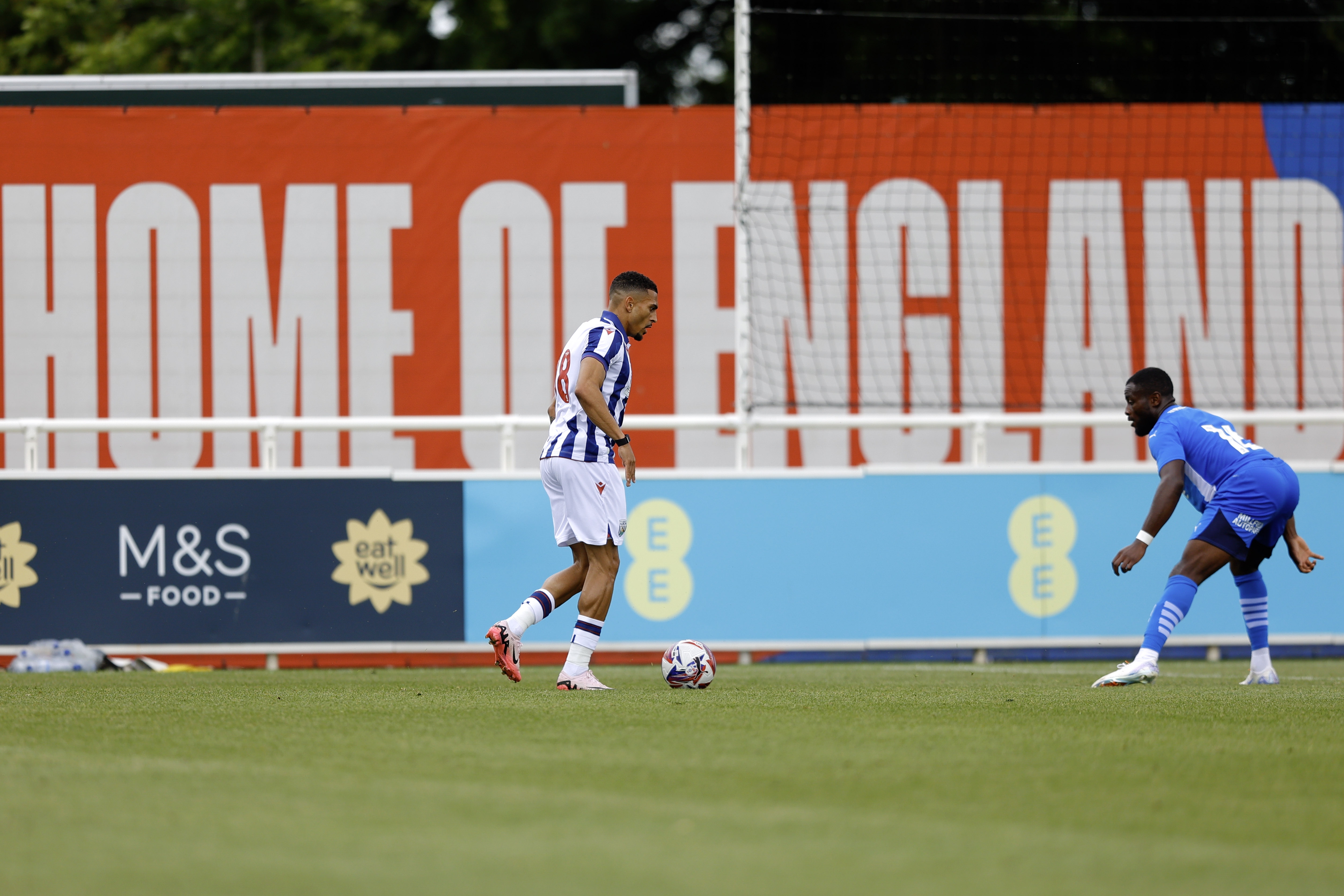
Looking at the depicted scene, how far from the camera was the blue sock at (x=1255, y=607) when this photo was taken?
A: 8.23 m

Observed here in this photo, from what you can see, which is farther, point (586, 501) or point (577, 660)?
point (577, 660)

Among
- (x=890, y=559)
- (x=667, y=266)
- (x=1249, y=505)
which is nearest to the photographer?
(x=1249, y=505)

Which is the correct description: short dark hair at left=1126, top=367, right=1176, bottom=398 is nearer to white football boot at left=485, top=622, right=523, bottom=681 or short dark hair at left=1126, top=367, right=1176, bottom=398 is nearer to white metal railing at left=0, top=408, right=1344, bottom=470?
white metal railing at left=0, top=408, right=1344, bottom=470

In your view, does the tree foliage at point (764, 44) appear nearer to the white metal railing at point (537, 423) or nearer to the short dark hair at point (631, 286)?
the white metal railing at point (537, 423)

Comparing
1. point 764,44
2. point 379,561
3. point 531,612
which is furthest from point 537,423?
point 764,44

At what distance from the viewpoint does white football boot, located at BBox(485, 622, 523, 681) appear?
7297 millimetres

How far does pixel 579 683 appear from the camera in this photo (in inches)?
295

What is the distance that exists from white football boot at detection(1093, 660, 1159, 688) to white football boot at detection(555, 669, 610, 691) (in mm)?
2504

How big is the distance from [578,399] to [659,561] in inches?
122

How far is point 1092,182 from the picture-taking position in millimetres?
13617

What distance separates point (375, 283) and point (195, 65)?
1080 centimetres

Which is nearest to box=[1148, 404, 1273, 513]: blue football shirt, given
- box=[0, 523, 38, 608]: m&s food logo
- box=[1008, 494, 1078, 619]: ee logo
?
box=[1008, 494, 1078, 619]: ee logo

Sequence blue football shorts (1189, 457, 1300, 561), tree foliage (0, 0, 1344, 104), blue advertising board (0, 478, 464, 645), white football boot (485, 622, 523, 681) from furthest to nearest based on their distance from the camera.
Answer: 1. tree foliage (0, 0, 1344, 104)
2. blue advertising board (0, 478, 464, 645)
3. blue football shorts (1189, 457, 1300, 561)
4. white football boot (485, 622, 523, 681)

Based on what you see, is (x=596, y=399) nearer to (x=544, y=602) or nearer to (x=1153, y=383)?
(x=544, y=602)
